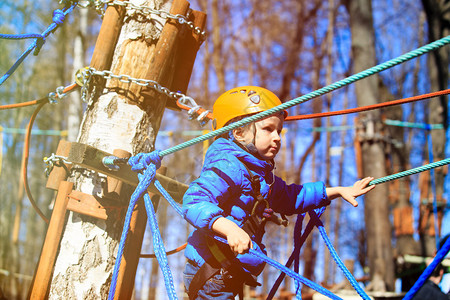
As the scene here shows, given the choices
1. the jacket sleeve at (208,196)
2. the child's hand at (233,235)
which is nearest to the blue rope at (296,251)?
the jacket sleeve at (208,196)

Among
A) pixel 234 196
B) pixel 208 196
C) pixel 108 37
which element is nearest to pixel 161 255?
pixel 208 196

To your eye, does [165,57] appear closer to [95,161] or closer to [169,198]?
[95,161]

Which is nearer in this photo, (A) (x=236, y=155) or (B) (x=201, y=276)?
(B) (x=201, y=276)

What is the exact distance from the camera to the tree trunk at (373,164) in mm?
7383

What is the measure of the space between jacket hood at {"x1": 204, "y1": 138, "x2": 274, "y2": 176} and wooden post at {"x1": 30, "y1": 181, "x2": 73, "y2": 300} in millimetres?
792

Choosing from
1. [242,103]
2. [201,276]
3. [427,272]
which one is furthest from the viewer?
[242,103]

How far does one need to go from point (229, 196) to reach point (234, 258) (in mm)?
304

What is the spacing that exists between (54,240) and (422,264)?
8.17 metres

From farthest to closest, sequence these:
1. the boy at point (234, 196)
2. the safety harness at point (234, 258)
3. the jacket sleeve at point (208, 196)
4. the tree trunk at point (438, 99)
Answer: the tree trunk at point (438, 99) → the safety harness at point (234, 258) → the boy at point (234, 196) → the jacket sleeve at point (208, 196)

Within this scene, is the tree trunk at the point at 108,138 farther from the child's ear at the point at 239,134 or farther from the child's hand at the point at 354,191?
the child's hand at the point at 354,191

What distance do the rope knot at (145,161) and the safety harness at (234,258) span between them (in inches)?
17.8

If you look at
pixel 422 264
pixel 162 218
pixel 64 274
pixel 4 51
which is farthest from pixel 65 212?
pixel 4 51

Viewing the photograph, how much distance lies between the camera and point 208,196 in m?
2.01

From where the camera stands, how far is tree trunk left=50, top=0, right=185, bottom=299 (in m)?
2.24
